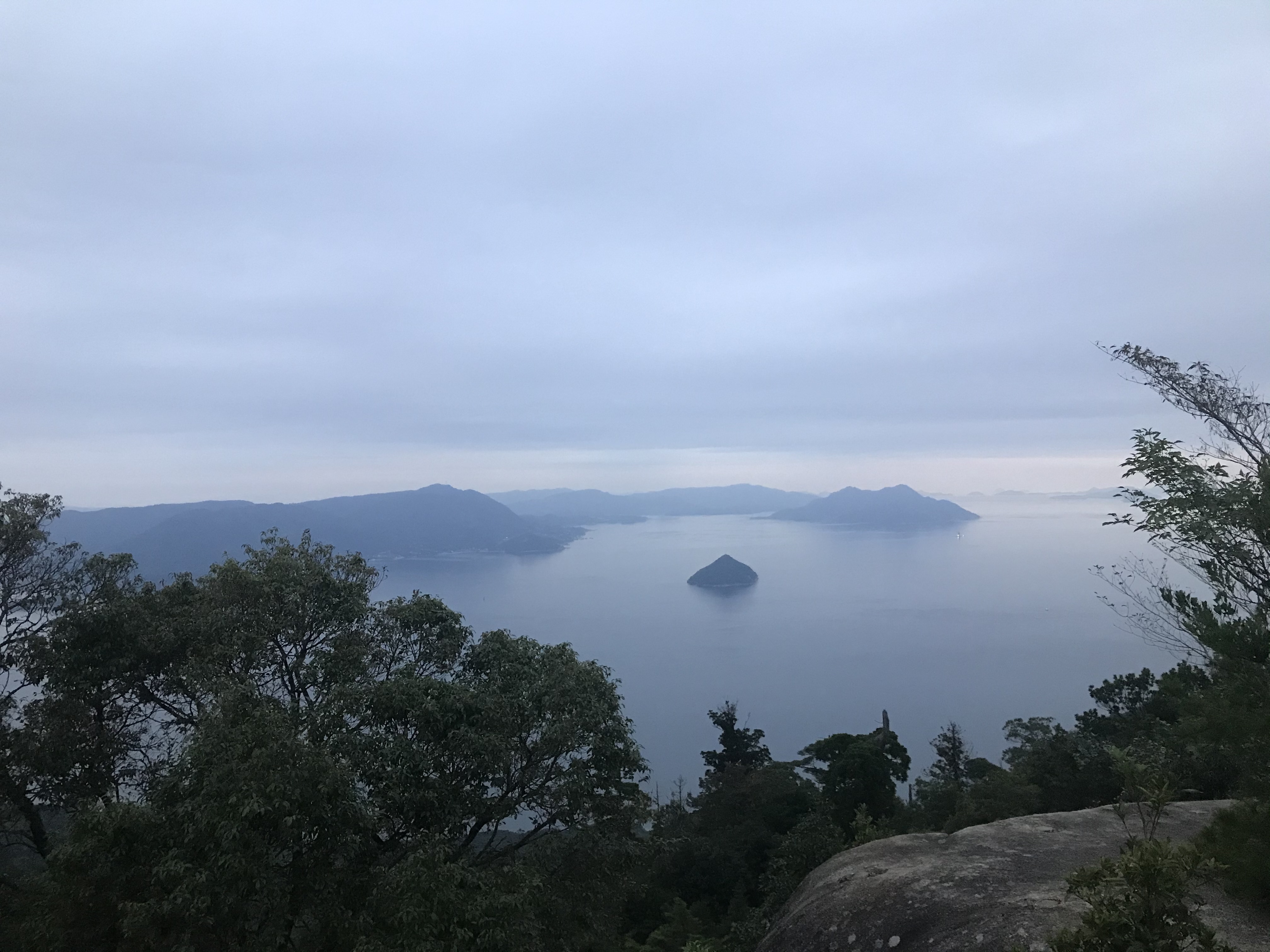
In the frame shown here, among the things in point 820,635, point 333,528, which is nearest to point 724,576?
point 820,635

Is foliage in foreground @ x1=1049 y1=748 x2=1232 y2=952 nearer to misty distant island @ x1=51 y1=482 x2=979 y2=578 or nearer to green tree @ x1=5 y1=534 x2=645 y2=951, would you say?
green tree @ x1=5 y1=534 x2=645 y2=951

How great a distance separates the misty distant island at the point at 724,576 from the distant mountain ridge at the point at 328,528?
147ft

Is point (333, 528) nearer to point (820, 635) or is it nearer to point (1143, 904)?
point (820, 635)

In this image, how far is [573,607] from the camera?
95.2 m

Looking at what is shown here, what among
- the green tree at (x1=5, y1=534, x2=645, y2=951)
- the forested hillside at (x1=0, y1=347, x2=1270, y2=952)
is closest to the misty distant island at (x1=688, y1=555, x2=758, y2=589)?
the forested hillside at (x1=0, y1=347, x2=1270, y2=952)

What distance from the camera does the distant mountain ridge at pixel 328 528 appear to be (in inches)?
3457

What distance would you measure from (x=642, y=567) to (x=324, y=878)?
443 feet

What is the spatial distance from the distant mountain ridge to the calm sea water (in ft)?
44.9

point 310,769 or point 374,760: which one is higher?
point 310,769

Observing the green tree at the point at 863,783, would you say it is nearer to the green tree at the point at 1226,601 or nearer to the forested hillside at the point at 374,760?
the forested hillside at the point at 374,760

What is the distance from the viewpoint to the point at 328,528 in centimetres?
12744

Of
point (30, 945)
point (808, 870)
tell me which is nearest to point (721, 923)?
point (808, 870)

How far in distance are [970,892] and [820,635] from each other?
276 ft

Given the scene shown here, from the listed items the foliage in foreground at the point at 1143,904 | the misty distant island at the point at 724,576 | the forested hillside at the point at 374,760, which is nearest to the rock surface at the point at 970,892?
the forested hillside at the point at 374,760
